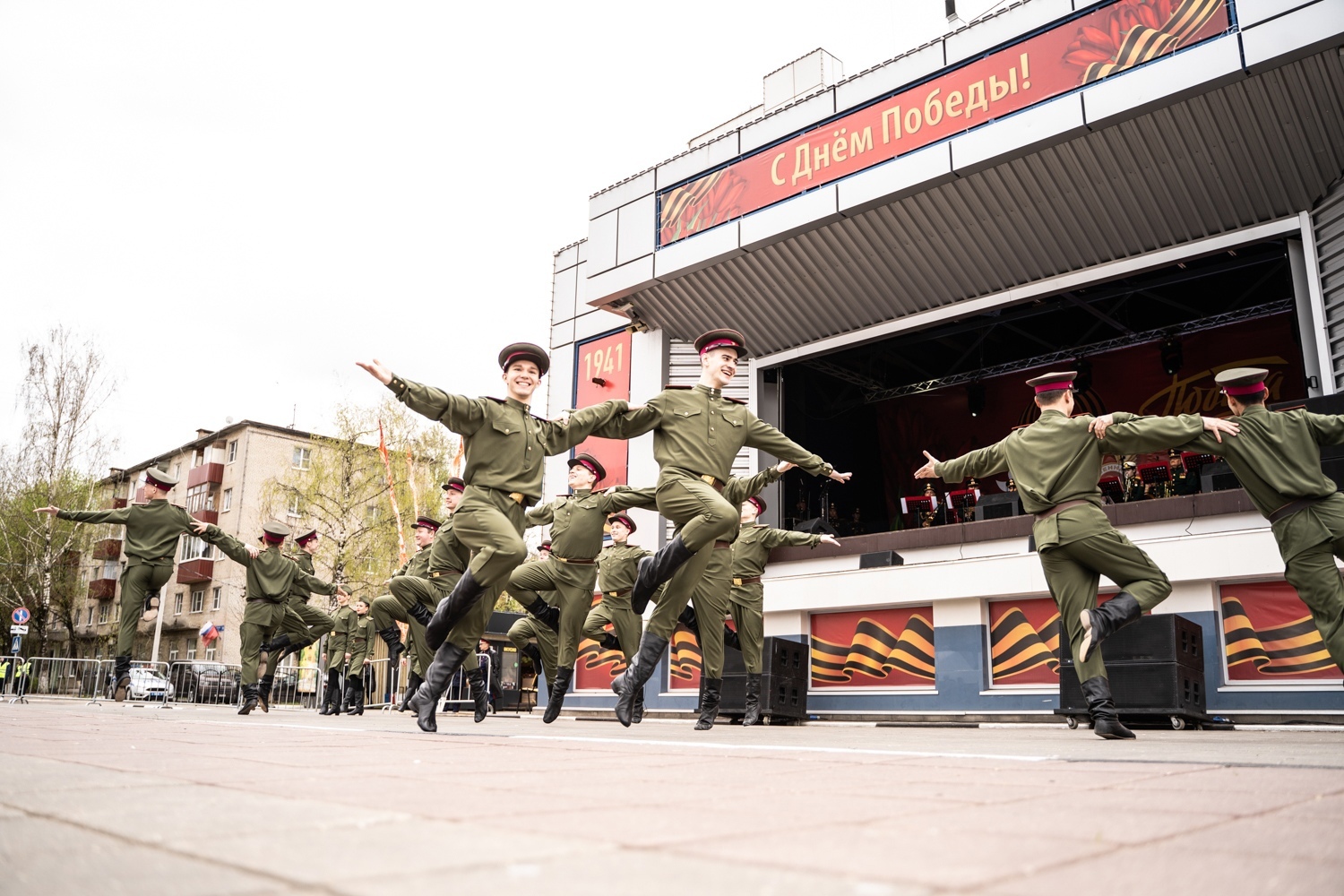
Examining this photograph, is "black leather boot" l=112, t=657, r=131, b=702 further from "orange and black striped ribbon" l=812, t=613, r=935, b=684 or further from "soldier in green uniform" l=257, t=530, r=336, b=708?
"orange and black striped ribbon" l=812, t=613, r=935, b=684

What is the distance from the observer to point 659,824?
1958 millimetres

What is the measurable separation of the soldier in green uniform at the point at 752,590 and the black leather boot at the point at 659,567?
291 cm

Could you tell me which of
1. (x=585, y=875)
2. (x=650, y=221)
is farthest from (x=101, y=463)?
(x=585, y=875)

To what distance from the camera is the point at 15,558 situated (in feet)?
120

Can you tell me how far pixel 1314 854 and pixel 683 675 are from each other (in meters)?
13.8

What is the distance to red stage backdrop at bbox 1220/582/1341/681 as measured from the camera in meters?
9.52

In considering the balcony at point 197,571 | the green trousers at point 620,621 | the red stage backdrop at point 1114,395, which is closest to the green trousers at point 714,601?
the green trousers at point 620,621

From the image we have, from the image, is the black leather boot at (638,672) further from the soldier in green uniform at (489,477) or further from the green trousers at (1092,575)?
the green trousers at (1092,575)

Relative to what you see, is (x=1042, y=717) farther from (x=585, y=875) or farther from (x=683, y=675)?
(x=585, y=875)

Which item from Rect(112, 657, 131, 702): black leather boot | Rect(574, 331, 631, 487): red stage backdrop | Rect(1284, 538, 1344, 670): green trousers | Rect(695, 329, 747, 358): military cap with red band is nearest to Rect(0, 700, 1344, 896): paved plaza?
Rect(1284, 538, 1344, 670): green trousers

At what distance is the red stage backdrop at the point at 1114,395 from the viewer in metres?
16.1

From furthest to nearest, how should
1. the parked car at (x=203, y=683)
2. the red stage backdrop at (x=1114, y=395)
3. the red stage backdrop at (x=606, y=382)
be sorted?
the parked car at (x=203, y=683) → the red stage backdrop at (x=606, y=382) → the red stage backdrop at (x=1114, y=395)

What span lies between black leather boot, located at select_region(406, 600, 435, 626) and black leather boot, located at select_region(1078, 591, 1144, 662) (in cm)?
667

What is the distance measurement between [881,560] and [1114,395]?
8.07 meters
